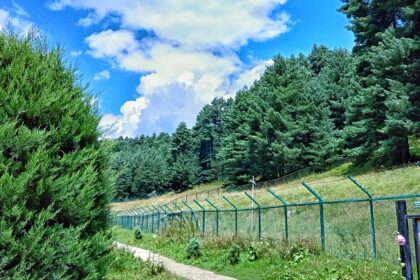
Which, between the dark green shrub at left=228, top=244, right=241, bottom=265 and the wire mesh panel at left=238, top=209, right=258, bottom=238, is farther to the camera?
the wire mesh panel at left=238, top=209, right=258, bottom=238

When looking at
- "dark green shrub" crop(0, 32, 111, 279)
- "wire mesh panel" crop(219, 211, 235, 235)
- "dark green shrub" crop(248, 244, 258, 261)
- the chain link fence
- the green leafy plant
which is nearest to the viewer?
"dark green shrub" crop(0, 32, 111, 279)

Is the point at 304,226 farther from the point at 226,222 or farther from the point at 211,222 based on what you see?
the point at 211,222

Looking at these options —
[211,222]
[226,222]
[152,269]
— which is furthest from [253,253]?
[211,222]

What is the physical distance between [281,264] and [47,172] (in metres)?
9.04

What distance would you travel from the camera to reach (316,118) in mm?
56344

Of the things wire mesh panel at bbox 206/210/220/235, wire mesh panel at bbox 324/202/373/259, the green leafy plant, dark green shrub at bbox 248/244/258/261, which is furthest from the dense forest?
wire mesh panel at bbox 206/210/220/235

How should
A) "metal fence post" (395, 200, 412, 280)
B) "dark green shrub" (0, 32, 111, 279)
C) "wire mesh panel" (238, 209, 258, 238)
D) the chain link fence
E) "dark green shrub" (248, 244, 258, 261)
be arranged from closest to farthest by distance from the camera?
"dark green shrub" (0, 32, 111, 279) → "metal fence post" (395, 200, 412, 280) → the chain link fence → "dark green shrub" (248, 244, 258, 261) → "wire mesh panel" (238, 209, 258, 238)

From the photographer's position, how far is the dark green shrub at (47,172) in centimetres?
326

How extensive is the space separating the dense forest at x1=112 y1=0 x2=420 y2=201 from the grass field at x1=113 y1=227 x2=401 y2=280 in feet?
12.9

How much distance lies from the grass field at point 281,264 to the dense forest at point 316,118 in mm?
3931

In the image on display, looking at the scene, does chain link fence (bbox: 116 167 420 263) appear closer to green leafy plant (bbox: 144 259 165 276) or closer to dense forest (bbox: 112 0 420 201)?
green leafy plant (bbox: 144 259 165 276)

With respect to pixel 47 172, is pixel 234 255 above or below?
below

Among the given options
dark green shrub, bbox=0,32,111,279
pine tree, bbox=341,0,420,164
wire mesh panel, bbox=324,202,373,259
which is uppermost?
pine tree, bbox=341,0,420,164

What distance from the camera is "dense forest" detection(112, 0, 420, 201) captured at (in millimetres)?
30406
